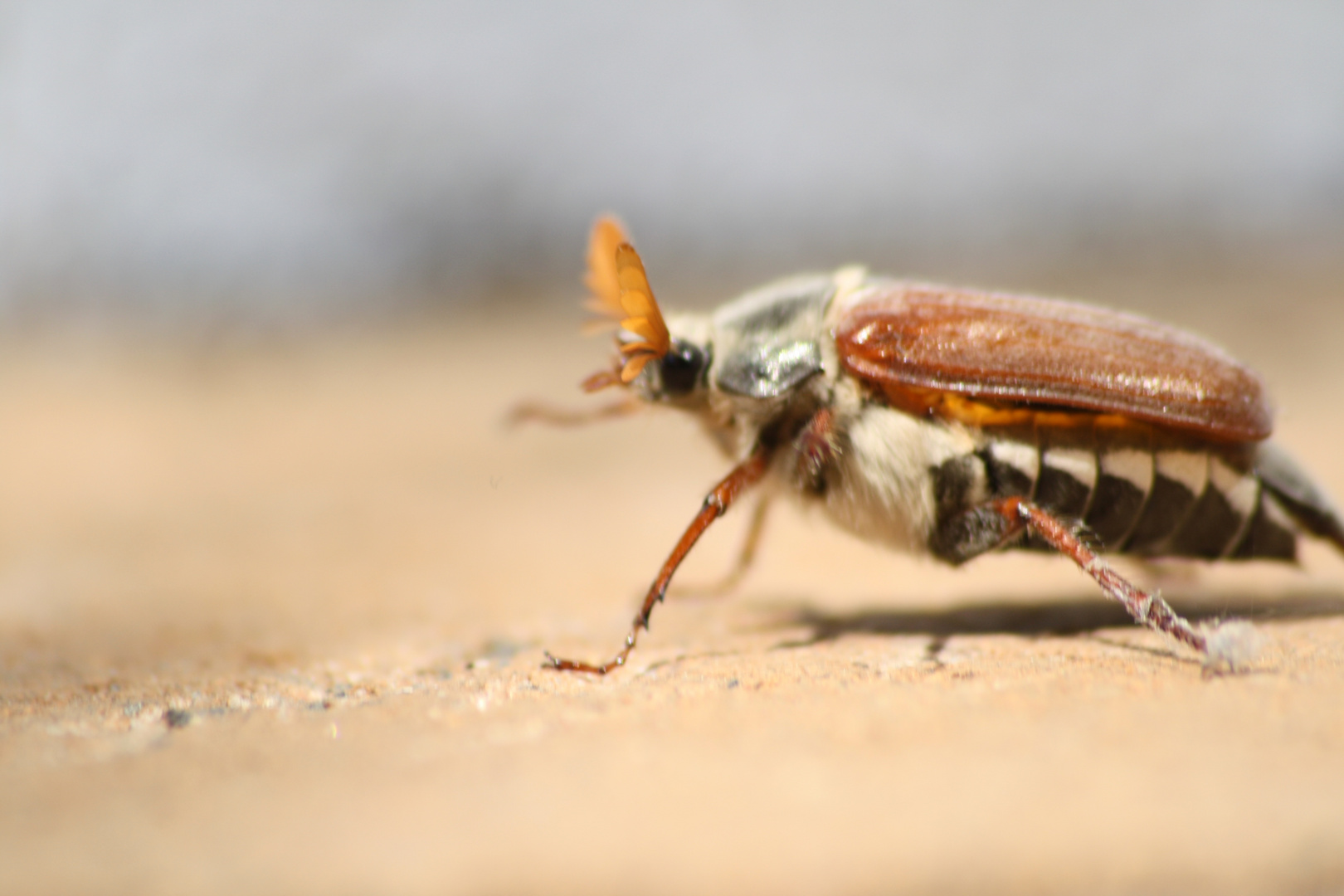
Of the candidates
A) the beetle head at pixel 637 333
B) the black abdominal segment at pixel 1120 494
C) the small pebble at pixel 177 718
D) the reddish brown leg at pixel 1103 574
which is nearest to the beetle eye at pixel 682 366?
the beetle head at pixel 637 333

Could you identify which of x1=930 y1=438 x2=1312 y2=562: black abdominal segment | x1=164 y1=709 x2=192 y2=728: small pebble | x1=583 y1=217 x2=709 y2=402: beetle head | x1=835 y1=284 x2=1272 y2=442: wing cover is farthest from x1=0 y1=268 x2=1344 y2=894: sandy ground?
x1=835 y1=284 x2=1272 y2=442: wing cover

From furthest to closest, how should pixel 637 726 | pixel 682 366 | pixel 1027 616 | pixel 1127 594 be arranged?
pixel 1027 616, pixel 682 366, pixel 1127 594, pixel 637 726

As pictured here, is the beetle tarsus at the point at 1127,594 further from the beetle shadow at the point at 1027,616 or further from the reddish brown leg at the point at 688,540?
the reddish brown leg at the point at 688,540

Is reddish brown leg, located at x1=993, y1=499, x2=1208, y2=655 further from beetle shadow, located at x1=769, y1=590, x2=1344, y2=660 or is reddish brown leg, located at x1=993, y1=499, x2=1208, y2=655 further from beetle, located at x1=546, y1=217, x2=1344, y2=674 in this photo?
beetle shadow, located at x1=769, y1=590, x2=1344, y2=660

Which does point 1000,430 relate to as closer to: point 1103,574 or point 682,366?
point 1103,574

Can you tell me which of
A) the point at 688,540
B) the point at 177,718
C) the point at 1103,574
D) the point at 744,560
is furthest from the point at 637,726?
the point at 744,560

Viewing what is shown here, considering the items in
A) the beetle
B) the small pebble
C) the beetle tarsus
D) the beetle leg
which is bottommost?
the beetle leg
